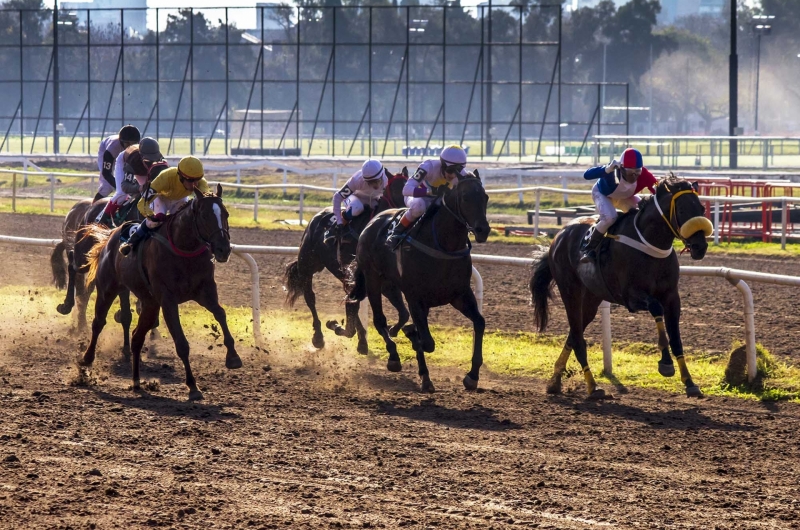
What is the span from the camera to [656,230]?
26.5 ft

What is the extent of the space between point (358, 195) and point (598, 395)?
3.44m

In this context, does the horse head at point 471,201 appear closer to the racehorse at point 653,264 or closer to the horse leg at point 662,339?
the racehorse at point 653,264

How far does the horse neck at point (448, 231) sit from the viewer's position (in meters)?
8.49

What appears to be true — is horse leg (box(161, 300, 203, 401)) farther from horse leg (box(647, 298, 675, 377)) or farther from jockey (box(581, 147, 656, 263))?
horse leg (box(647, 298, 675, 377))

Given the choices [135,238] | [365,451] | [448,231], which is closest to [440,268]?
[448,231]

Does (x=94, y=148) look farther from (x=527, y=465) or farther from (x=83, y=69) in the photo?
(x=527, y=465)

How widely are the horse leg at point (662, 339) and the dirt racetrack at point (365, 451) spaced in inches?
8.7

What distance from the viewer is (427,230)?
8.73 metres

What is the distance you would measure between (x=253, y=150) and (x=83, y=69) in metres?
33.7

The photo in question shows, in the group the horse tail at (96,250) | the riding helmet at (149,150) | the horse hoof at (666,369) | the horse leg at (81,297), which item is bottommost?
the horse hoof at (666,369)

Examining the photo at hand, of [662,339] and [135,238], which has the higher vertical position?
[135,238]

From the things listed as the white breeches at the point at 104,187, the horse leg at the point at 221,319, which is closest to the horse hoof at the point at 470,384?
the horse leg at the point at 221,319

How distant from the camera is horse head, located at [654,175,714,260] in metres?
7.78

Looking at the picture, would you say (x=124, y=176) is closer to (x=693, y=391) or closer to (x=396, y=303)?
(x=396, y=303)
